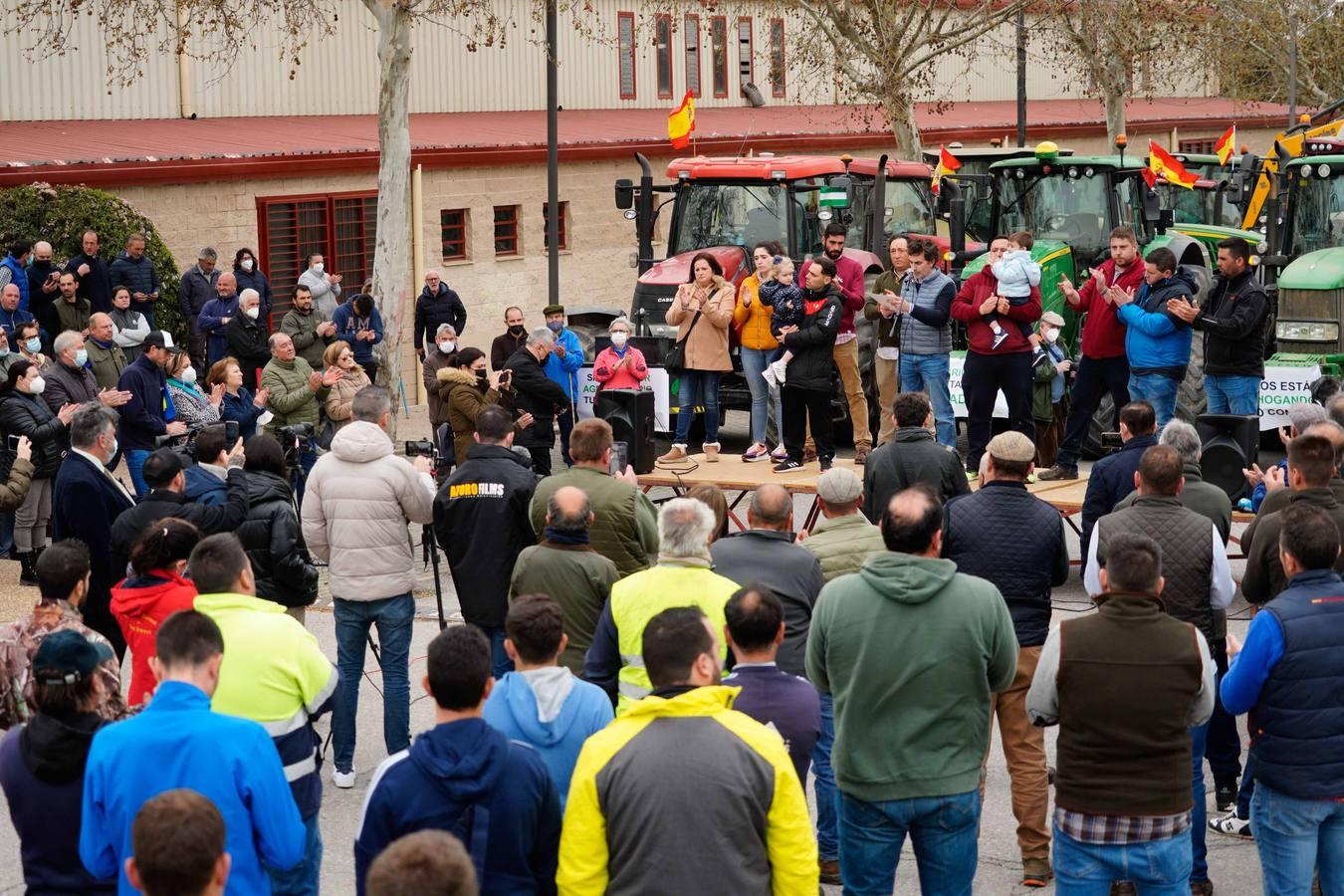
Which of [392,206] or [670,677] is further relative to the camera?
[392,206]

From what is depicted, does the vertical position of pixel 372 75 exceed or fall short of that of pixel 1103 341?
it exceeds it

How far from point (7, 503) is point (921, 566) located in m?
7.94

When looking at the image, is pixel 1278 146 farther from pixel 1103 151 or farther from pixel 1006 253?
pixel 1103 151

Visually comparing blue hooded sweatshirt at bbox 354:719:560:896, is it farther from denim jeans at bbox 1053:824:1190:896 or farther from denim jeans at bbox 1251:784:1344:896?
denim jeans at bbox 1251:784:1344:896

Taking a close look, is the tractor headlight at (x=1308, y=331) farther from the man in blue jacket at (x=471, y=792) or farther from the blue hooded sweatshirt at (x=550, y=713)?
the man in blue jacket at (x=471, y=792)

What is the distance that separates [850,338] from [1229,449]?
3.82 m

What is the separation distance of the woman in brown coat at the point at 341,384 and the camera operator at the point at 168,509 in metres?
5.47

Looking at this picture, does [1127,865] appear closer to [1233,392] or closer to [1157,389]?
[1157,389]

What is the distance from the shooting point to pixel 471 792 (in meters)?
4.58

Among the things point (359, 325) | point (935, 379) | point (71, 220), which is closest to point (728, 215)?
point (359, 325)

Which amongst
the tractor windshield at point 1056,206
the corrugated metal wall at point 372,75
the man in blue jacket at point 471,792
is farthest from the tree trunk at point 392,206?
the man in blue jacket at point 471,792

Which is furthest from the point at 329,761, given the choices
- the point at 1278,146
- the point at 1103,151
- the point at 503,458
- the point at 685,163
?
the point at 1103,151

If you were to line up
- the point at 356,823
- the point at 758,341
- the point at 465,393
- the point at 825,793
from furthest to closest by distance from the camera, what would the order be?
the point at 758,341 → the point at 465,393 → the point at 356,823 → the point at 825,793

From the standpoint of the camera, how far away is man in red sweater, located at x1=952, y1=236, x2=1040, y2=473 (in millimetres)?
12773
